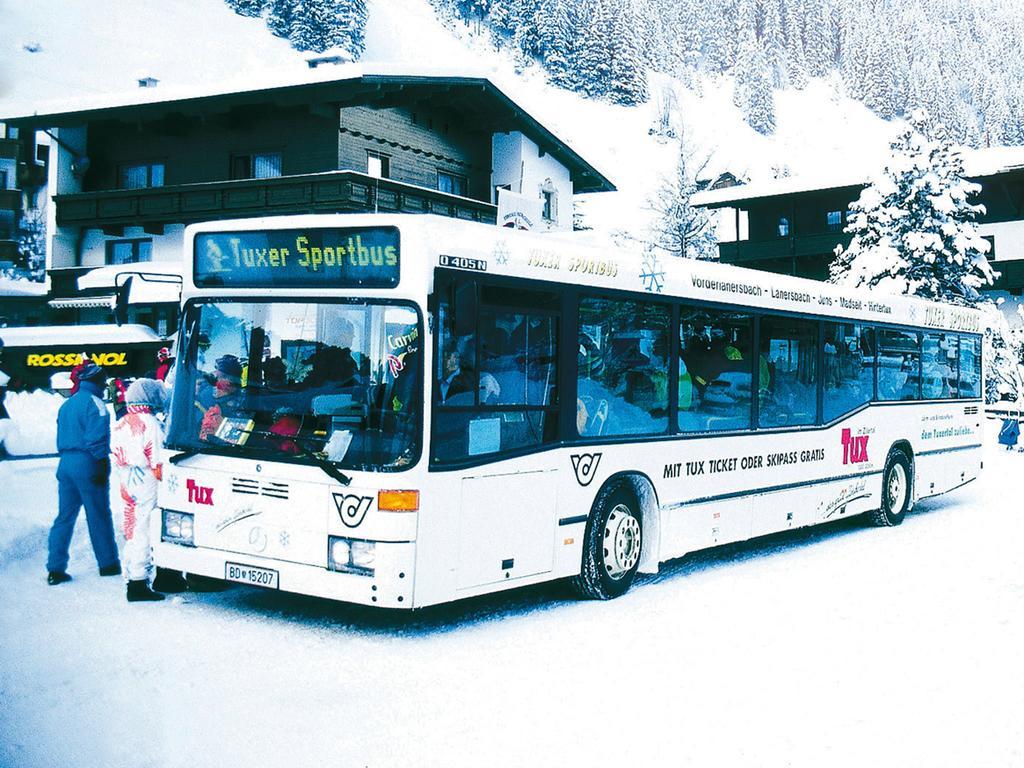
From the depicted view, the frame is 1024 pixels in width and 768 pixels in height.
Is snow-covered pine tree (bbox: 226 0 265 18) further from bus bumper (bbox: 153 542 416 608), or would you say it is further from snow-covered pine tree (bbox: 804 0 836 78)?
snow-covered pine tree (bbox: 804 0 836 78)

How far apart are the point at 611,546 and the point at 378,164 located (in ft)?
73.8

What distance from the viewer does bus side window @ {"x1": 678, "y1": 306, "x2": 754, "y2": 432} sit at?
29.1 ft

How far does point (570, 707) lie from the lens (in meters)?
5.29

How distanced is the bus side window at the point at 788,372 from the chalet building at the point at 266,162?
16762 mm

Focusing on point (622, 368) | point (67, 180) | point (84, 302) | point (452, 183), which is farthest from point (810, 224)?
point (622, 368)

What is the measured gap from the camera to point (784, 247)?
45094 millimetres

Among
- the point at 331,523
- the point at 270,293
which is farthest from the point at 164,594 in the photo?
the point at 270,293

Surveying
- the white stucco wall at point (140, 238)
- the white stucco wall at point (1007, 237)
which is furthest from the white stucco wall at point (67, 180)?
the white stucco wall at point (1007, 237)

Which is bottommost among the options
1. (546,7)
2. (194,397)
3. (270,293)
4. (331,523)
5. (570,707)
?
(570,707)

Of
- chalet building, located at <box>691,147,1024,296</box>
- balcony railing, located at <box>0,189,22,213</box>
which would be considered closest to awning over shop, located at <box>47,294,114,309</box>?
chalet building, located at <box>691,147,1024,296</box>

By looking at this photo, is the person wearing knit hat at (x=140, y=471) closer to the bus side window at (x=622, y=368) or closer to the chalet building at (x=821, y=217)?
the bus side window at (x=622, y=368)

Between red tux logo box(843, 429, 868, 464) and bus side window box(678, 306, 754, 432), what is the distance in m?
2.36

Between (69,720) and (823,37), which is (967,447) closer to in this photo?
(69,720)

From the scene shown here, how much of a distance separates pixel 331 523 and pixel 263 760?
2024 mm
